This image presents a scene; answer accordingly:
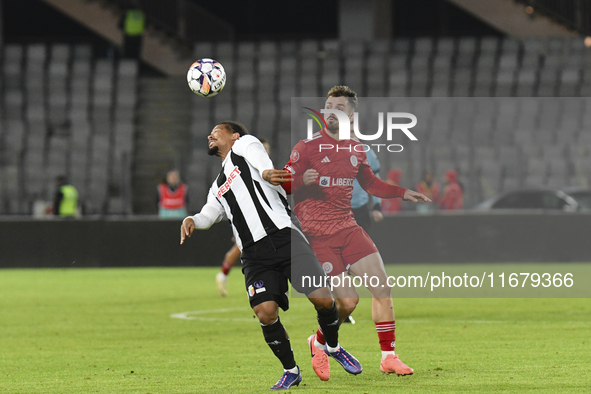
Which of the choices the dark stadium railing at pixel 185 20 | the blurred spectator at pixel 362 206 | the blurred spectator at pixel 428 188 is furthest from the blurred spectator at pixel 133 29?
the blurred spectator at pixel 362 206

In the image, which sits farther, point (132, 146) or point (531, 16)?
point (531, 16)

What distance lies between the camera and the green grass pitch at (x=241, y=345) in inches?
244

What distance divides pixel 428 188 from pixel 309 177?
35.9 feet

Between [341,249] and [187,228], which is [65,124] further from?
[187,228]

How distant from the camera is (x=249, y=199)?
602 cm

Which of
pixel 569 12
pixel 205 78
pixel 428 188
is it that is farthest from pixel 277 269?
pixel 569 12

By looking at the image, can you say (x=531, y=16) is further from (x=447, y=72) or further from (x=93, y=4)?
(x=93, y=4)

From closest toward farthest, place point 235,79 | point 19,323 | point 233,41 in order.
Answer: point 19,323 < point 235,79 < point 233,41

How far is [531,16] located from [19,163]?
14.5 metres

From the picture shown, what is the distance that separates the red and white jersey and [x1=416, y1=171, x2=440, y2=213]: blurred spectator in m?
9.89

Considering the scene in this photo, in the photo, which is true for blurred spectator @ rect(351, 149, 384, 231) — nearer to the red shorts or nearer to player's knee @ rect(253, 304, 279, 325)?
the red shorts

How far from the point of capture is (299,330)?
30.9 feet

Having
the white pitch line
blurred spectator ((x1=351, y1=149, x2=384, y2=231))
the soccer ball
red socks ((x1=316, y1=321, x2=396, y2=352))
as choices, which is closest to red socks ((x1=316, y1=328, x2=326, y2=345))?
red socks ((x1=316, y1=321, x2=396, y2=352))

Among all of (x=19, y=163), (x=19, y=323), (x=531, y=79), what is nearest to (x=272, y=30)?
(x=531, y=79)
